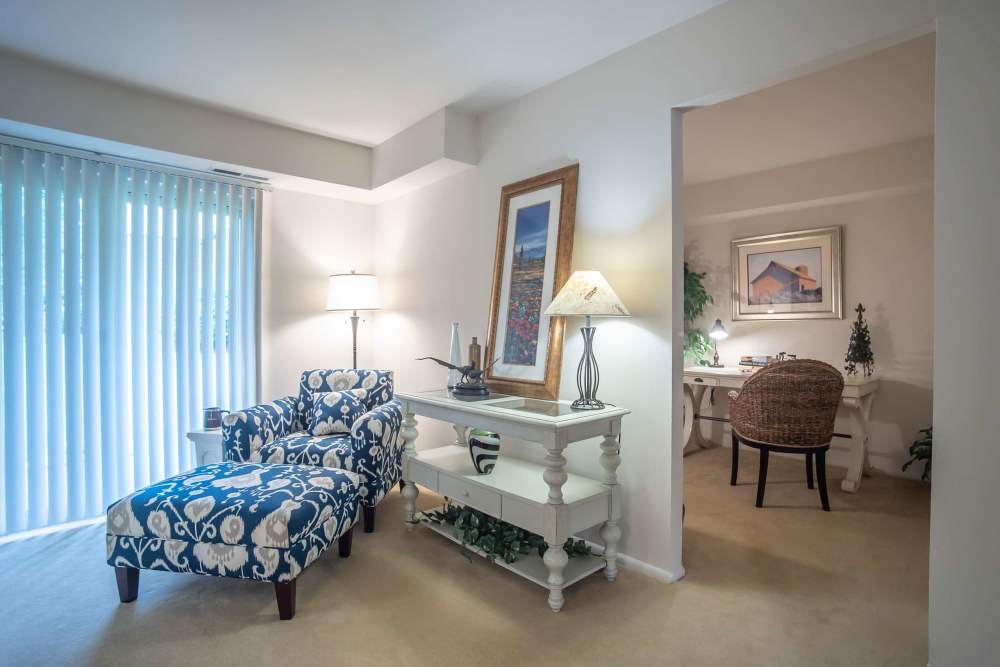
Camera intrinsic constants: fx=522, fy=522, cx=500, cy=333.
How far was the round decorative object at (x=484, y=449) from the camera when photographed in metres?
2.52

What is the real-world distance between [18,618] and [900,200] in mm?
5602

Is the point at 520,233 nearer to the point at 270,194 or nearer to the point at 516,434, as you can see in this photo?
the point at 516,434

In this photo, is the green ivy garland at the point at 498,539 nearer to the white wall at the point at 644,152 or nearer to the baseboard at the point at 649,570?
the baseboard at the point at 649,570

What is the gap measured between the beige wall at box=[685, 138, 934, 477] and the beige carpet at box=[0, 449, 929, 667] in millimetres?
Result: 1366

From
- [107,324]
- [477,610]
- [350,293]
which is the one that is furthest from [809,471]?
[107,324]

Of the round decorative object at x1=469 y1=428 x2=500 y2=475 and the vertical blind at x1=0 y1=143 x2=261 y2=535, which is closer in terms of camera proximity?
the round decorative object at x1=469 y1=428 x2=500 y2=475

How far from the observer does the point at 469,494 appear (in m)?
2.50

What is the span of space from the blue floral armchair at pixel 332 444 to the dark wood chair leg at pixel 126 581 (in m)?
0.70

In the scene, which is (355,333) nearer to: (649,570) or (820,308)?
(649,570)

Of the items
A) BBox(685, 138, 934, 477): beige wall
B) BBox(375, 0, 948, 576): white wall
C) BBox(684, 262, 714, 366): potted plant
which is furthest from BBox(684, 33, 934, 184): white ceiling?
BBox(684, 262, 714, 366): potted plant

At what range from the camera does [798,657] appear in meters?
1.77

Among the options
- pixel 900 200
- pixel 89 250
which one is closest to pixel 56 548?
pixel 89 250

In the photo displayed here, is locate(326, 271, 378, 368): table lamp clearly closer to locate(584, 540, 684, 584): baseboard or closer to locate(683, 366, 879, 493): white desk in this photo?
locate(584, 540, 684, 584): baseboard

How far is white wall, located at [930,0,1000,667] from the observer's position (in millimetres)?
1526
